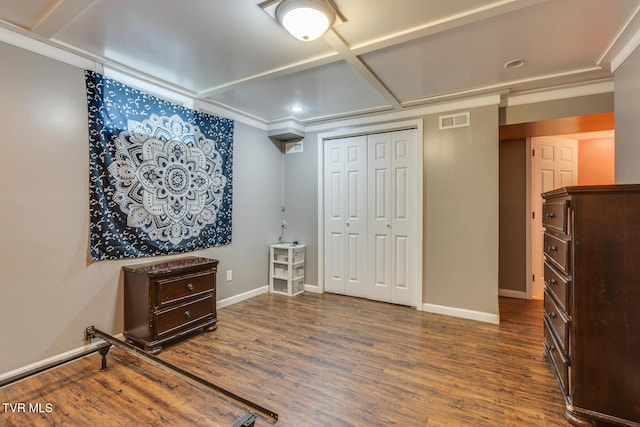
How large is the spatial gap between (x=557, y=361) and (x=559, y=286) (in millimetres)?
491

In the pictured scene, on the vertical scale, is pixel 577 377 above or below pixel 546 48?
below

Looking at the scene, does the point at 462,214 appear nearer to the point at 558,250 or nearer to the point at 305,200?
the point at 558,250

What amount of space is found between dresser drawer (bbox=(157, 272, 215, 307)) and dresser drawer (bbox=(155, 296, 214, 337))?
0.26ft

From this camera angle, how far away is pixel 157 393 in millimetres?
1897

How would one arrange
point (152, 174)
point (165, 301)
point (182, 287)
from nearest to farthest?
1. point (165, 301)
2. point (182, 287)
3. point (152, 174)

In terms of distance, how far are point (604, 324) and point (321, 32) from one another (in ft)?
7.52

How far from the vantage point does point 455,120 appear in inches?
128

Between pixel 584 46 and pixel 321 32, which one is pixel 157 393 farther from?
pixel 584 46

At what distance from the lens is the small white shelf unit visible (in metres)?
4.03

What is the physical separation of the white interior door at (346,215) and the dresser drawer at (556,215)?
2017 millimetres

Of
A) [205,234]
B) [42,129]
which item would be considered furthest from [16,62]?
[205,234]

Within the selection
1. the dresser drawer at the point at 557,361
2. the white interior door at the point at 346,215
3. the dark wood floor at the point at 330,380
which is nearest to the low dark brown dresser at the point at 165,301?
the dark wood floor at the point at 330,380

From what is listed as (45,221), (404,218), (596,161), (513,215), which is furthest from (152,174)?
(596,161)

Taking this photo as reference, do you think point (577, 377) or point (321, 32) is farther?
point (321, 32)
